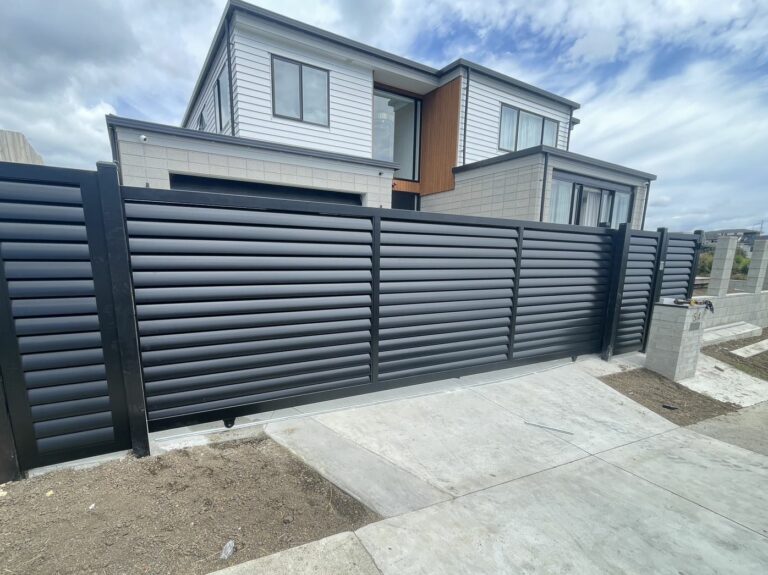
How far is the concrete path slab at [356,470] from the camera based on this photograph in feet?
7.41

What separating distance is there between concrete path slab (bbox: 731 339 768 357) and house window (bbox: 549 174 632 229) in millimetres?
3439

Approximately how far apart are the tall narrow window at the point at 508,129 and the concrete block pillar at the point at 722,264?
5.99m

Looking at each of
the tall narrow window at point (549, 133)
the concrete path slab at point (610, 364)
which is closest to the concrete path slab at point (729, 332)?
the concrete path slab at point (610, 364)

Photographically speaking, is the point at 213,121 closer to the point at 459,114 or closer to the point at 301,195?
the point at 301,195

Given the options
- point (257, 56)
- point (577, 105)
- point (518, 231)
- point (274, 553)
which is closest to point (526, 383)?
point (518, 231)

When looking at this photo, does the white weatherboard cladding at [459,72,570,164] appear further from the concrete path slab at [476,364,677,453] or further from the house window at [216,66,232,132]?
the concrete path slab at [476,364,677,453]

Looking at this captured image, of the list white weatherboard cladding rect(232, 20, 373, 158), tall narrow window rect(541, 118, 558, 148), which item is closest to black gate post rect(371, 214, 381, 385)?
white weatherboard cladding rect(232, 20, 373, 158)

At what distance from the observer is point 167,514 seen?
6.65ft

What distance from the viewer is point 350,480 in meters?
2.41

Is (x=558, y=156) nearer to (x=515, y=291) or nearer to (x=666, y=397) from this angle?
(x=515, y=291)

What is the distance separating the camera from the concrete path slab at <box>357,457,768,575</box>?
186 cm

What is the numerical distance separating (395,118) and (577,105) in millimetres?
6080

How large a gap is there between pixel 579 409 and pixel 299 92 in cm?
809

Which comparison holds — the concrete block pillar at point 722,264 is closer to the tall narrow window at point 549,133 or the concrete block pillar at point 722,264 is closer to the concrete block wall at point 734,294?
the concrete block wall at point 734,294
